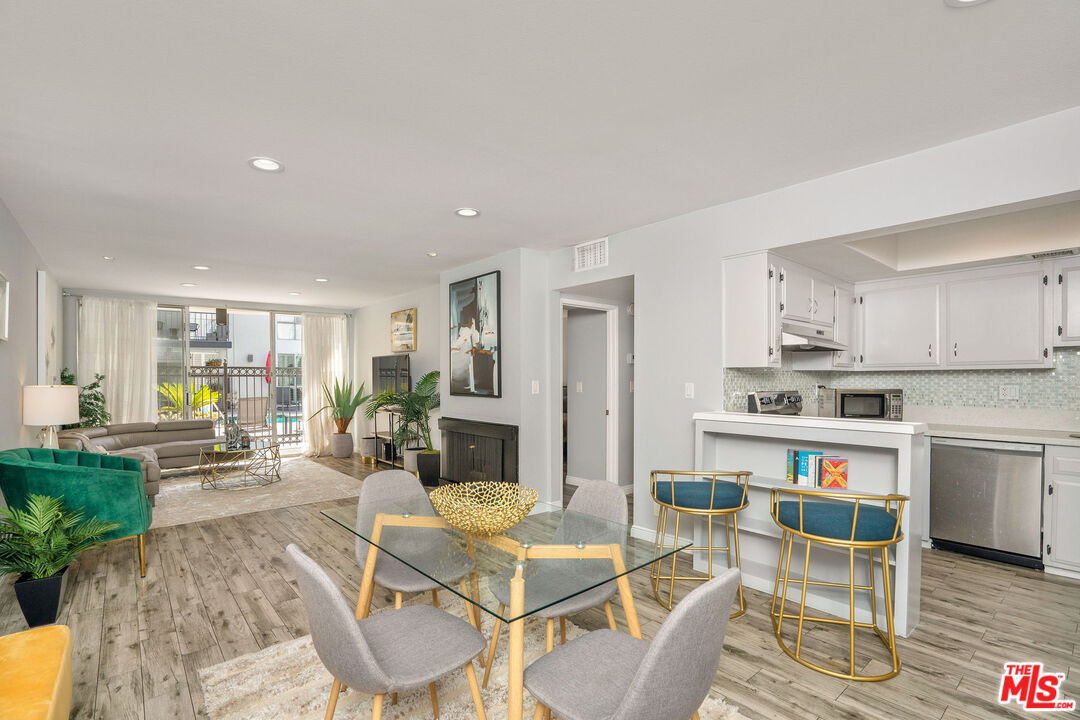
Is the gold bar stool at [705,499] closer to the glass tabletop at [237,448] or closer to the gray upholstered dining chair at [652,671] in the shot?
the gray upholstered dining chair at [652,671]

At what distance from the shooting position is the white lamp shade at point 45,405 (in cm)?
403

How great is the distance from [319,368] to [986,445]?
8.48 meters

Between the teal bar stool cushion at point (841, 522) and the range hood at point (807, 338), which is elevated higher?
the range hood at point (807, 338)

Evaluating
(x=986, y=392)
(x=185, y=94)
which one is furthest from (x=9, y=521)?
(x=986, y=392)

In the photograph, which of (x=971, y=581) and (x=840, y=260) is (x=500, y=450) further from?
(x=971, y=581)

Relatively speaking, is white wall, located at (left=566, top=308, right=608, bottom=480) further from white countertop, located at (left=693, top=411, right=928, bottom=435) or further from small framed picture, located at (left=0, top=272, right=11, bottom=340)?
small framed picture, located at (left=0, top=272, right=11, bottom=340)

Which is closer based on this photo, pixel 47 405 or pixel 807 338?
pixel 807 338

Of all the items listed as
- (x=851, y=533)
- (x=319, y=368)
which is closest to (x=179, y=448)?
(x=319, y=368)

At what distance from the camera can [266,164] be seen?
281 centimetres

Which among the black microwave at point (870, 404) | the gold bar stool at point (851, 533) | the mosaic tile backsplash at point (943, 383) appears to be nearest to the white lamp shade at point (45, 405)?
the mosaic tile backsplash at point (943, 383)

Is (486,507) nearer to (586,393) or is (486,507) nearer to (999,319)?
(586,393)

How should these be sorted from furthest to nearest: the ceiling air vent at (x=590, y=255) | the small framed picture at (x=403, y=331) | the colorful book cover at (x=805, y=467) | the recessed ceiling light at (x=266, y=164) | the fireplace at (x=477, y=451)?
the small framed picture at (x=403, y=331) < the fireplace at (x=477, y=451) < the ceiling air vent at (x=590, y=255) < the colorful book cover at (x=805, y=467) < the recessed ceiling light at (x=266, y=164)

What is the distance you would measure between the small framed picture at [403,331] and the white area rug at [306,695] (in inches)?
204

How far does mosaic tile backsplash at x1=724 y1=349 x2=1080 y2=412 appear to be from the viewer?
3.68 m
